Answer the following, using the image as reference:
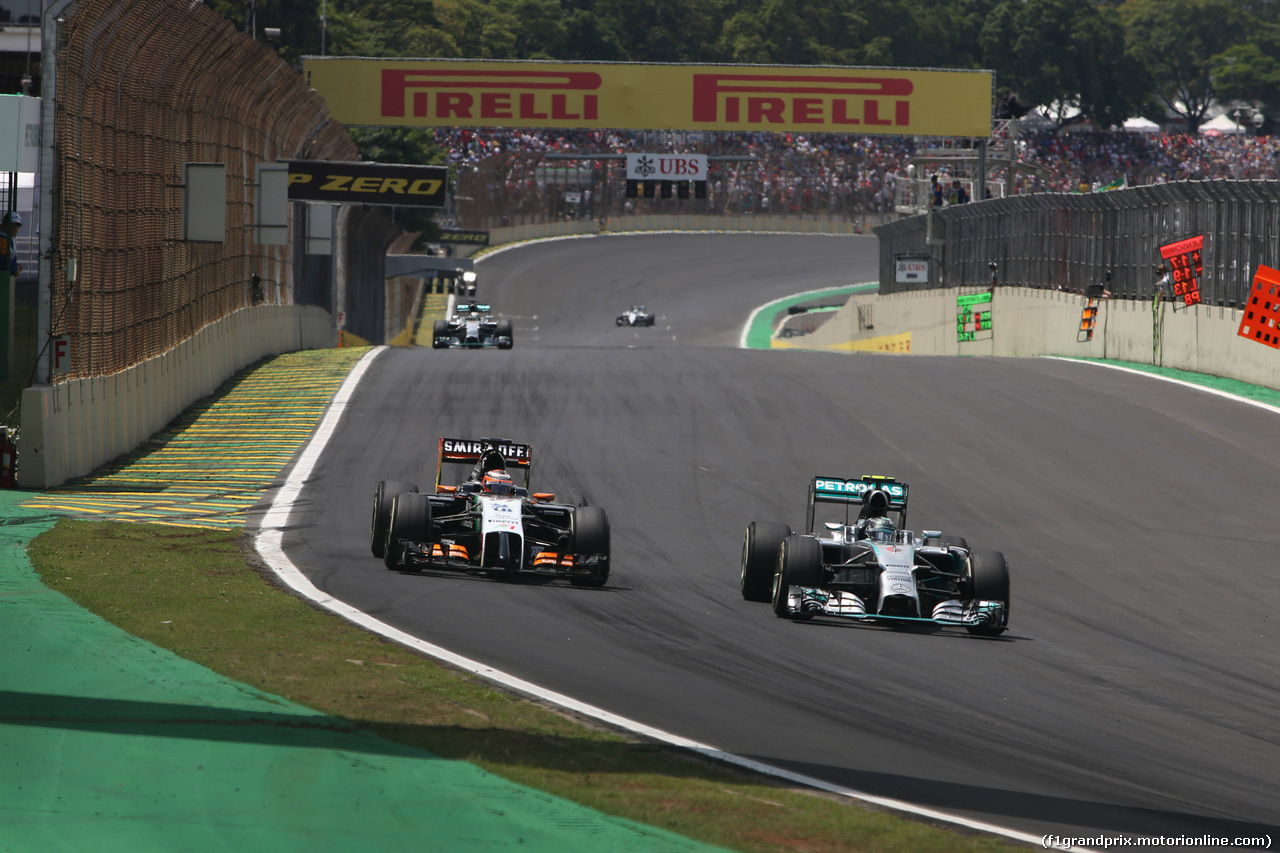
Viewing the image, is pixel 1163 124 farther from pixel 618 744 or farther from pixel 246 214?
pixel 618 744

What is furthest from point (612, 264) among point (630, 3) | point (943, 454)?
point (943, 454)

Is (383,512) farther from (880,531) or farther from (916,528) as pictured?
(916,528)

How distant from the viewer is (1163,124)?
416ft

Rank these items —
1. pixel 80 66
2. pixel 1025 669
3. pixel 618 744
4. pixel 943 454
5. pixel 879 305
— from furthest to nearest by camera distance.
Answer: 1. pixel 879 305
2. pixel 943 454
3. pixel 80 66
4. pixel 1025 669
5. pixel 618 744

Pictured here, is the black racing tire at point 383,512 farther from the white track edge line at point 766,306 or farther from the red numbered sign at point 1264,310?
the white track edge line at point 766,306

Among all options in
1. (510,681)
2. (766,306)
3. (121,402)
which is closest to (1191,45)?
(766,306)

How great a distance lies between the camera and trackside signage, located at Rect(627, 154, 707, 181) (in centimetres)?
6412

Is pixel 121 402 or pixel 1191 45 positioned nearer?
pixel 121 402

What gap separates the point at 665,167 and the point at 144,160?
4667 centimetres

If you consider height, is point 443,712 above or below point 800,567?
below

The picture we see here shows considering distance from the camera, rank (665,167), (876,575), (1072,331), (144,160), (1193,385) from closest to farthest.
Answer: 1. (876,575)
2. (144,160)
3. (1193,385)
4. (1072,331)
5. (665,167)

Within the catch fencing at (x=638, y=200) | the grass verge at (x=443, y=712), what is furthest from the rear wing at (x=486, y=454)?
the catch fencing at (x=638, y=200)

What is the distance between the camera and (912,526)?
1592cm

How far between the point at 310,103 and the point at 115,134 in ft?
41.8
